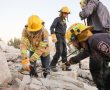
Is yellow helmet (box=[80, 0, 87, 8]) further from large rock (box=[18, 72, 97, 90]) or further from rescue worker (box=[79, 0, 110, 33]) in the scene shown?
large rock (box=[18, 72, 97, 90])

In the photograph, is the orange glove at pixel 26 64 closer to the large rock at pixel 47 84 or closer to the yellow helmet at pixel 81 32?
the large rock at pixel 47 84

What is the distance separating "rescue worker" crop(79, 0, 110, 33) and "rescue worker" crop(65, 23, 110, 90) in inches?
24.1

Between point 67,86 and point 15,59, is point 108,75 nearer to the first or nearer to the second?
point 67,86

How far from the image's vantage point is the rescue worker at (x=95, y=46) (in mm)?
6089

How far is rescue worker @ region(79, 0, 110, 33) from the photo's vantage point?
749cm

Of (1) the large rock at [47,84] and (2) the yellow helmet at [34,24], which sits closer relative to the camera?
(1) the large rock at [47,84]

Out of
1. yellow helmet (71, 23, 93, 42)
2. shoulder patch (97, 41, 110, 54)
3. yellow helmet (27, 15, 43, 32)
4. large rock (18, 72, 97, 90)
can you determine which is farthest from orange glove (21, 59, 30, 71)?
shoulder patch (97, 41, 110, 54)

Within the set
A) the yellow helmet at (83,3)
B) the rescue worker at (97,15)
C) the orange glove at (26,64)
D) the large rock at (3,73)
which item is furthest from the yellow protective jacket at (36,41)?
the rescue worker at (97,15)

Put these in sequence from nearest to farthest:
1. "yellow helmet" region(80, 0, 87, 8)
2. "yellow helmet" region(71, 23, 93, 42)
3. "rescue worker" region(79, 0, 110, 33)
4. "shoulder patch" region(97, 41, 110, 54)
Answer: "shoulder patch" region(97, 41, 110, 54) < "yellow helmet" region(71, 23, 93, 42) < "rescue worker" region(79, 0, 110, 33) < "yellow helmet" region(80, 0, 87, 8)

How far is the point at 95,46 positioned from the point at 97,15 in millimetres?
1618

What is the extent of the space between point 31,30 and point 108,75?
7.97 feet

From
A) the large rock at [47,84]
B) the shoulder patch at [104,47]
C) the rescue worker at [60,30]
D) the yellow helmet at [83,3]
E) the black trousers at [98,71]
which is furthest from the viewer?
the rescue worker at [60,30]

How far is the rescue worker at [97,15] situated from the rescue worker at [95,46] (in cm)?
61

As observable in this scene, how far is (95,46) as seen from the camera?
20.3 ft
